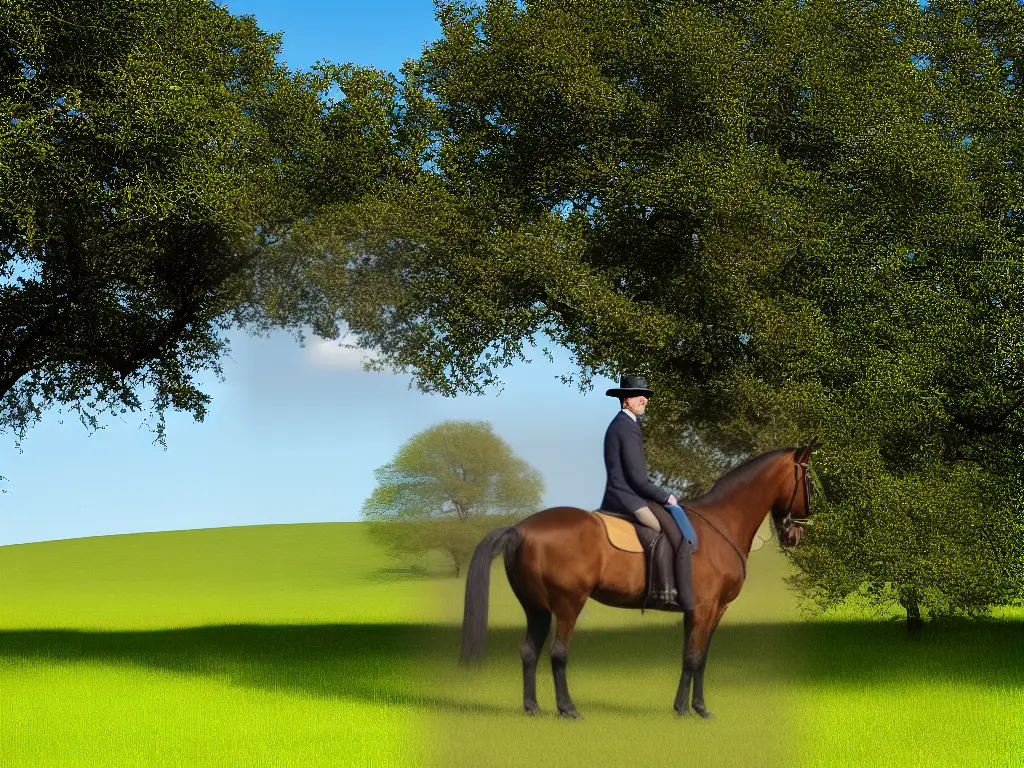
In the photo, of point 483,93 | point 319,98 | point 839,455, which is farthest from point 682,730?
point 319,98

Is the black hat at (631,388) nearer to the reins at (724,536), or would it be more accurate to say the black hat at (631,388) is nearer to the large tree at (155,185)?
the reins at (724,536)

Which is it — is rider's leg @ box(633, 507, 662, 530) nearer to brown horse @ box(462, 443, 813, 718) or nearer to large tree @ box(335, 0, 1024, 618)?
brown horse @ box(462, 443, 813, 718)

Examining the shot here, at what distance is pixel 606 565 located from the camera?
471 inches

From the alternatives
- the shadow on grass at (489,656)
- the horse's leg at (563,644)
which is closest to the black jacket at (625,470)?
the horse's leg at (563,644)

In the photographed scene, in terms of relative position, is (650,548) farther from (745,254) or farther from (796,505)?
(745,254)

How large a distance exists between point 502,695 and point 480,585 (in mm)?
1091

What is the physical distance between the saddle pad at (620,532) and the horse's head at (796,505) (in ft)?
6.37

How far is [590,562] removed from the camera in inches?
469

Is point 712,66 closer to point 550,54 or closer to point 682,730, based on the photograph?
point 550,54

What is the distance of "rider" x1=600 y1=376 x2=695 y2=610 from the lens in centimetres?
1078

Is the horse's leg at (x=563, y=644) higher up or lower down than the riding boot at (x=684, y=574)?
lower down

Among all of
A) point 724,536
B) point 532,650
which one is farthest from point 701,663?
point 532,650

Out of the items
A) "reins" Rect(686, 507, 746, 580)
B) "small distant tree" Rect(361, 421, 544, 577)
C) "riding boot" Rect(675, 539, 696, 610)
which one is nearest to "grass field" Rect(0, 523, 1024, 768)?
"small distant tree" Rect(361, 421, 544, 577)

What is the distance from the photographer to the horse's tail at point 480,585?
11242mm
